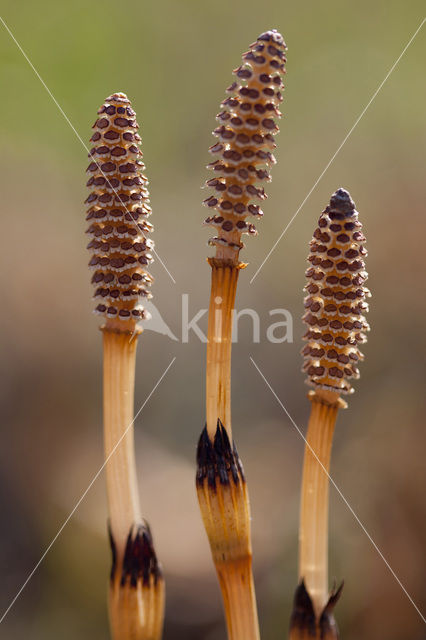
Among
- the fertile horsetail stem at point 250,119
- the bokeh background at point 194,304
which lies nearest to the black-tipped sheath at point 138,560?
the fertile horsetail stem at point 250,119

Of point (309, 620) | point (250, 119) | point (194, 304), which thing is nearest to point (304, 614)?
point (309, 620)

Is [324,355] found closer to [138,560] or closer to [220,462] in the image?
[220,462]

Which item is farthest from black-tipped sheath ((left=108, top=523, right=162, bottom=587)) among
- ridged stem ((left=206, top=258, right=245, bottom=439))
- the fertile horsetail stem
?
the fertile horsetail stem

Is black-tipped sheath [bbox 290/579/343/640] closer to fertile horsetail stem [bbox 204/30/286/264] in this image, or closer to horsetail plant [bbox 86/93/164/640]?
horsetail plant [bbox 86/93/164/640]

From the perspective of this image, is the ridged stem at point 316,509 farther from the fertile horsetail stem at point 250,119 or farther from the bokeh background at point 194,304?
the bokeh background at point 194,304

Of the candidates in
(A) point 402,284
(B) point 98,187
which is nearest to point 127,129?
(B) point 98,187

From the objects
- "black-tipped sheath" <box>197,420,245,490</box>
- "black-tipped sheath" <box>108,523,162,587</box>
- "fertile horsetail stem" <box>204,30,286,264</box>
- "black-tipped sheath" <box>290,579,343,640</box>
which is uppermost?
"fertile horsetail stem" <box>204,30,286,264</box>
